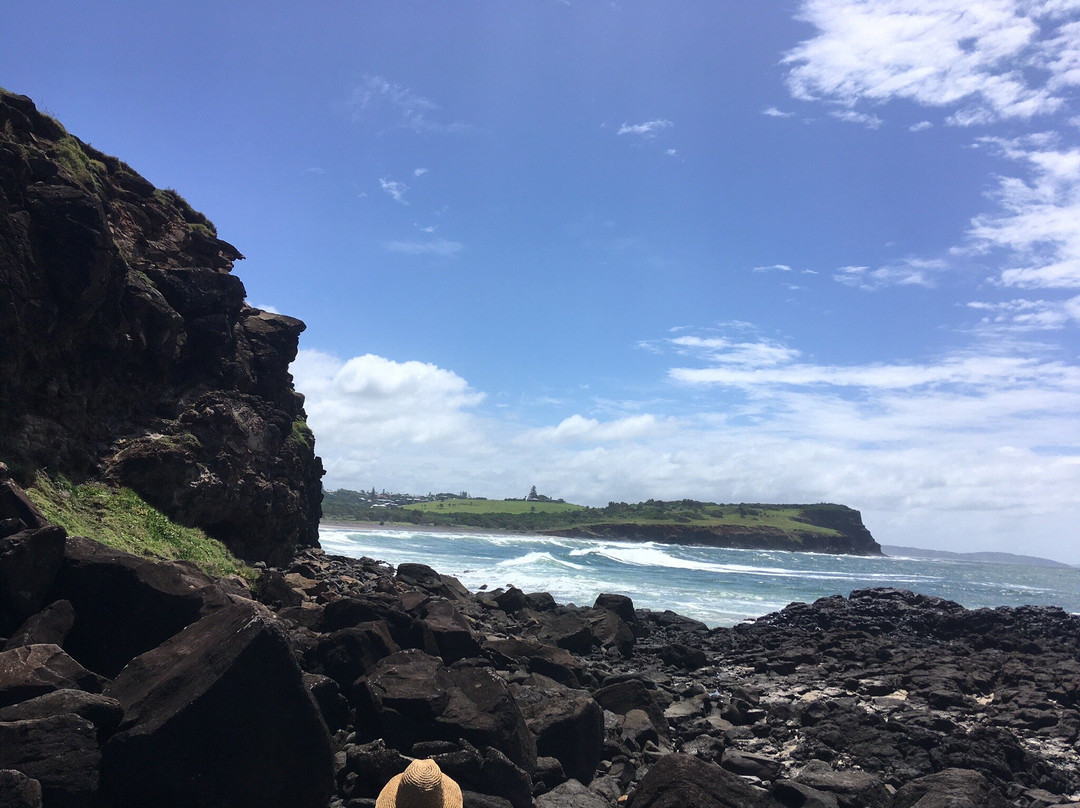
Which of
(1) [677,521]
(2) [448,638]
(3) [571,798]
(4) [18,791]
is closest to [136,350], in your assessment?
(2) [448,638]

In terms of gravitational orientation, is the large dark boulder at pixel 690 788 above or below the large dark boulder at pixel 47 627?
below

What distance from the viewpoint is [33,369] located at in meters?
16.7

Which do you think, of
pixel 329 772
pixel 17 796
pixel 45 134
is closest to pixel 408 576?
pixel 45 134

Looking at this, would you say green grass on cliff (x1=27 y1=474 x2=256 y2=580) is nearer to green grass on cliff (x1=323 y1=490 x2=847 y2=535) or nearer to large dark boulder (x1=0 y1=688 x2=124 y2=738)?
large dark boulder (x1=0 y1=688 x2=124 y2=738)

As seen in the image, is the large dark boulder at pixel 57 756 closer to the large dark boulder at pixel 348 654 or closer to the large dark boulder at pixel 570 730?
the large dark boulder at pixel 348 654

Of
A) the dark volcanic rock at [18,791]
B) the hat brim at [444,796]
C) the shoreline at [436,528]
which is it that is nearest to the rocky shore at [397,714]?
the dark volcanic rock at [18,791]

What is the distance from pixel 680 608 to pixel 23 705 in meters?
34.0

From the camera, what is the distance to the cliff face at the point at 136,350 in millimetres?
16328

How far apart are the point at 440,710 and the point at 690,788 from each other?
Answer: 3.24m

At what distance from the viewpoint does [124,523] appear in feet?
57.8

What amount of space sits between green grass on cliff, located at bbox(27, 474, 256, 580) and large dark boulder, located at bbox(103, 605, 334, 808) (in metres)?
9.22

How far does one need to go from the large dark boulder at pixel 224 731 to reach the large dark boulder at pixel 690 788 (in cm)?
373

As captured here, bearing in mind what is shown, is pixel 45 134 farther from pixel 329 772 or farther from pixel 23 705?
pixel 329 772

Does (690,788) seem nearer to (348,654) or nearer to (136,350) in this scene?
(348,654)
